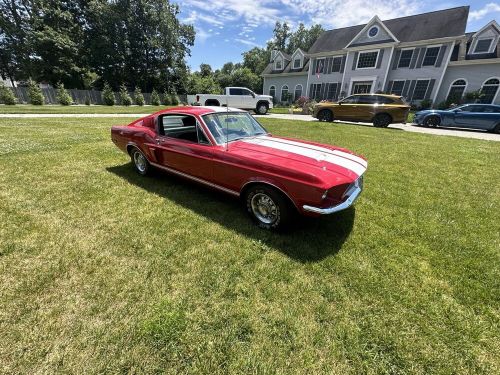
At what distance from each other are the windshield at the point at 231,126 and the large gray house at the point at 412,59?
2398 centimetres

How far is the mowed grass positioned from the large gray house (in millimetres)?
22565

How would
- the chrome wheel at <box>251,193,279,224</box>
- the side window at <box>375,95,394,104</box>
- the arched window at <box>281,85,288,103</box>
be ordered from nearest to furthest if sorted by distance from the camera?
the chrome wheel at <box>251,193,279,224</box>, the side window at <box>375,95,394,104</box>, the arched window at <box>281,85,288,103</box>

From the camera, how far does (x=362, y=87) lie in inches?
965

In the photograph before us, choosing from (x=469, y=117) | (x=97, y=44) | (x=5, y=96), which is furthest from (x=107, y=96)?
(x=469, y=117)

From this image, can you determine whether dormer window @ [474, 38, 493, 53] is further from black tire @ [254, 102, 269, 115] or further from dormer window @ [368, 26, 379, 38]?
black tire @ [254, 102, 269, 115]

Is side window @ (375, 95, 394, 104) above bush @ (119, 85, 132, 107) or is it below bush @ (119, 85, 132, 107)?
above

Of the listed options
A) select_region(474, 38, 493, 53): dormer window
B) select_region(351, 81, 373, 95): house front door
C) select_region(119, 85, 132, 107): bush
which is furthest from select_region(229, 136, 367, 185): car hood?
select_region(119, 85, 132, 107): bush

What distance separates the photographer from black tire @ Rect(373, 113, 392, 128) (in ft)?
41.3

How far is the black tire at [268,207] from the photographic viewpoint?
294 centimetres

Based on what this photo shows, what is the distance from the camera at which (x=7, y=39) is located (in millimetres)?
31266

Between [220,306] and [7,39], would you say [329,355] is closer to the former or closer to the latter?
[220,306]

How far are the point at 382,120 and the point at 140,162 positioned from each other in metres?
12.7

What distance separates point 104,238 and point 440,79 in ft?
88.4

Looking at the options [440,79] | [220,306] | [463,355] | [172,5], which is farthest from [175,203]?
[172,5]
